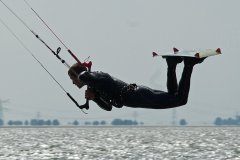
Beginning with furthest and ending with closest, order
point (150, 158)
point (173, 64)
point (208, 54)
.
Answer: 1. point (150, 158)
2. point (173, 64)
3. point (208, 54)

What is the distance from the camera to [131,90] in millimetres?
22094

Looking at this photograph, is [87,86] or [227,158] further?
[227,158]

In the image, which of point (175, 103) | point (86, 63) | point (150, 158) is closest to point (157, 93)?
point (175, 103)

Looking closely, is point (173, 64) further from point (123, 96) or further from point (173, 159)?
point (173, 159)

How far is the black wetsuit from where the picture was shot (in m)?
21.8

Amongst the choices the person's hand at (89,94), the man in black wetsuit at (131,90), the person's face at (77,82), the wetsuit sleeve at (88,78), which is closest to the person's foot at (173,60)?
the man in black wetsuit at (131,90)

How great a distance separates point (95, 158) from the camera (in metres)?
131

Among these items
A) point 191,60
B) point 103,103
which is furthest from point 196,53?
point 103,103

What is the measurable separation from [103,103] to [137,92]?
1071mm

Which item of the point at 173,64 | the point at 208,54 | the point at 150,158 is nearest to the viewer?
the point at 208,54

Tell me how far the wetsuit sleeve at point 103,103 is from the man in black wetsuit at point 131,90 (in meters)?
0.06

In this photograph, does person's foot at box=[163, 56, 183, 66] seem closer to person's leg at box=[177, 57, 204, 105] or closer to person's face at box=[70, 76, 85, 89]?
person's leg at box=[177, 57, 204, 105]

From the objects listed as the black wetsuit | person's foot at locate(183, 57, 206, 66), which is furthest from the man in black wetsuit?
person's foot at locate(183, 57, 206, 66)

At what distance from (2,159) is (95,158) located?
51.5ft
